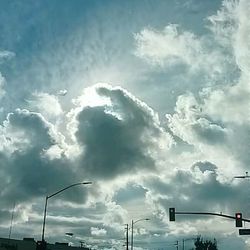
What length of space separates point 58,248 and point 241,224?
86.9m

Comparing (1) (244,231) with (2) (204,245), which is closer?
(1) (244,231)

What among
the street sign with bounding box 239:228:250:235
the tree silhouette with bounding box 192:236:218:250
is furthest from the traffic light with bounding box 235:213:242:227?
the tree silhouette with bounding box 192:236:218:250

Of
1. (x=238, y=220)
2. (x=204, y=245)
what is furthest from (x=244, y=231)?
(x=204, y=245)

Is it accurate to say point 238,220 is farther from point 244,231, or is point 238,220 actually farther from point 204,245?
point 204,245

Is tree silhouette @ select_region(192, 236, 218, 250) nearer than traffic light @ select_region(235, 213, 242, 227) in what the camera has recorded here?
No

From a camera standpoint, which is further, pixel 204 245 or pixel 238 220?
pixel 204 245

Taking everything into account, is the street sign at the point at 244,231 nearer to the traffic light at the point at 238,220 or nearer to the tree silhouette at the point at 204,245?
the traffic light at the point at 238,220

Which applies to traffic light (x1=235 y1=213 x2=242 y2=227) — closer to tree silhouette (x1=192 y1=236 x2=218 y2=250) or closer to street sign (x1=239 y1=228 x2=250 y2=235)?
street sign (x1=239 y1=228 x2=250 y2=235)

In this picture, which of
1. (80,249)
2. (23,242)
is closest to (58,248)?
(80,249)

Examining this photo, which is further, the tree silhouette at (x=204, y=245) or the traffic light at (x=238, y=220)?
the tree silhouette at (x=204, y=245)

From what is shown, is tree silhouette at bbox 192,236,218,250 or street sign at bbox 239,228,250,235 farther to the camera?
tree silhouette at bbox 192,236,218,250

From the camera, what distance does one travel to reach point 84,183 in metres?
46.8

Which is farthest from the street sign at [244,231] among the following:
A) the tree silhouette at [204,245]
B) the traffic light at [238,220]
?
the tree silhouette at [204,245]

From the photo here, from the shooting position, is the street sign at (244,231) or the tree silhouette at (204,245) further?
the tree silhouette at (204,245)
